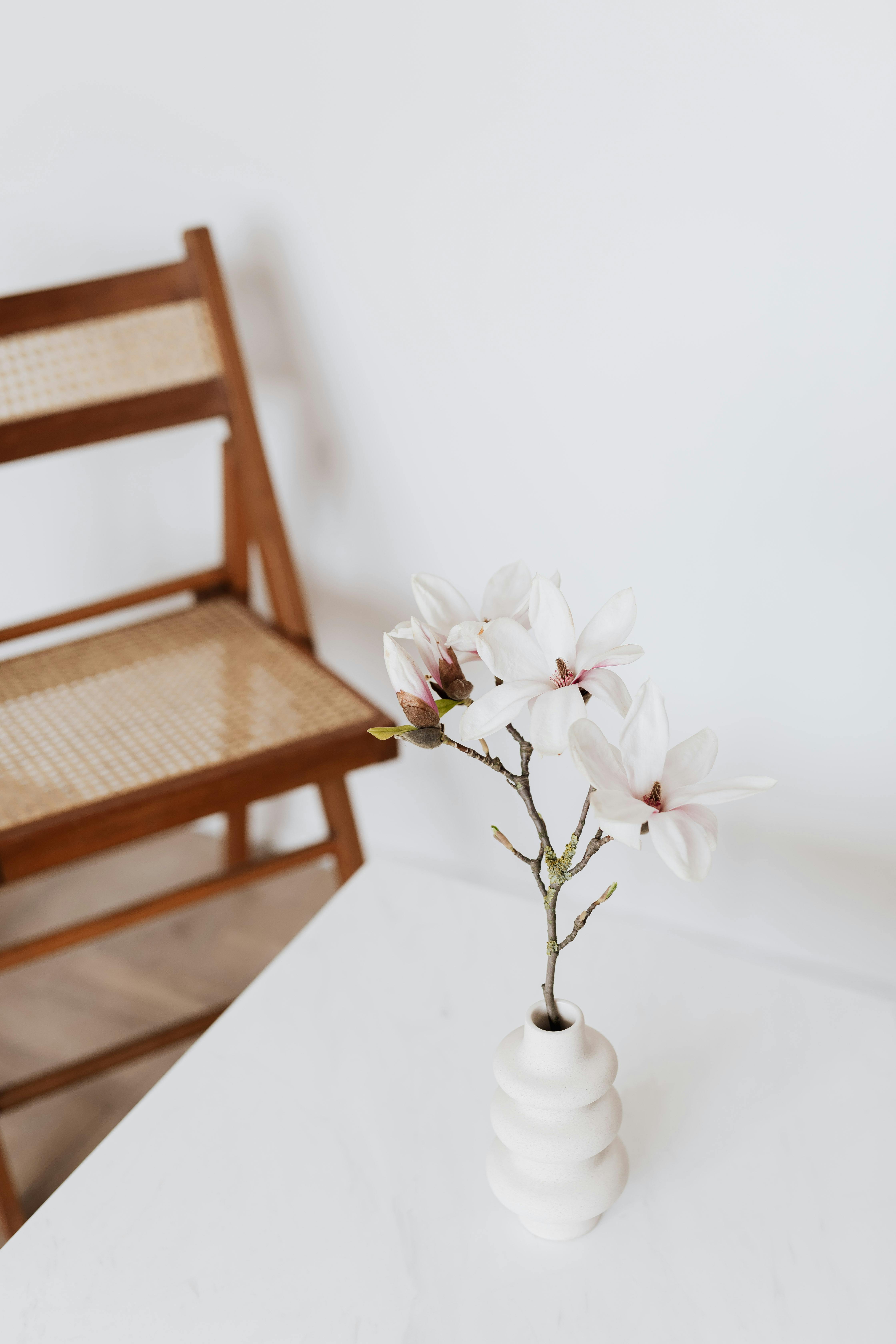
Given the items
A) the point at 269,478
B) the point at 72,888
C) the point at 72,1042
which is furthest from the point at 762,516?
the point at 72,888

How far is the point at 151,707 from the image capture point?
1186mm

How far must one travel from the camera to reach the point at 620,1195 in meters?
0.65

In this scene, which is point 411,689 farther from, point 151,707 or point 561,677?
point 151,707

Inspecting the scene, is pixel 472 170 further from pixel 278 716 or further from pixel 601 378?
pixel 278 716

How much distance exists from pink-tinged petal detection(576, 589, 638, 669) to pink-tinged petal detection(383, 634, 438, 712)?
0.08 metres

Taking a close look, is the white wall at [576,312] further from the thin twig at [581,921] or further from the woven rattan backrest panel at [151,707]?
the thin twig at [581,921]

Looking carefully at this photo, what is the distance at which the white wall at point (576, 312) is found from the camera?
3.04 ft

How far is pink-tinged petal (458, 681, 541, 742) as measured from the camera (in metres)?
0.55

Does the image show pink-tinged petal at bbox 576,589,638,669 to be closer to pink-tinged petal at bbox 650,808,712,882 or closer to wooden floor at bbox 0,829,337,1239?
pink-tinged petal at bbox 650,808,712,882

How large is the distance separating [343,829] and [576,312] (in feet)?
1.94

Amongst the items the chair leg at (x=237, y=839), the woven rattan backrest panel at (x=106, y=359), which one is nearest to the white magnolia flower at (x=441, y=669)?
the woven rattan backrest panel at (x=106, y=359)

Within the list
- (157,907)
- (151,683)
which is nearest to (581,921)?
(157,907)

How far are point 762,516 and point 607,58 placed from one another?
420 mm

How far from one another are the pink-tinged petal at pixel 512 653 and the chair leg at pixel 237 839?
3.36 feet
